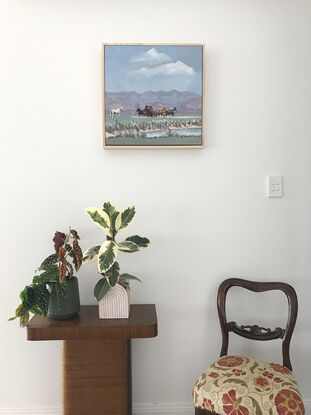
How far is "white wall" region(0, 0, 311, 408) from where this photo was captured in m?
1.93

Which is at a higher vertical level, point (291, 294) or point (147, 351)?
point (291, 294)

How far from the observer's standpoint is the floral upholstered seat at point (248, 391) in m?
1.48

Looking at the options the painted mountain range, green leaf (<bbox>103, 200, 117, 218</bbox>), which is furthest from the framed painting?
green leaf (<bbox>103, 200, 117, 218</bbox>)

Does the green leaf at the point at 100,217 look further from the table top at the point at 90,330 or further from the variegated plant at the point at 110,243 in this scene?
the table top at the point at 90,330

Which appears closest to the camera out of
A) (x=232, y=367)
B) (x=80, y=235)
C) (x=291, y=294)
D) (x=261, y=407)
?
(x=261, y=407)

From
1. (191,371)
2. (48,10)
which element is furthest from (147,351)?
(48,10)

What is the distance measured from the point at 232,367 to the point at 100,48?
66.2 inches

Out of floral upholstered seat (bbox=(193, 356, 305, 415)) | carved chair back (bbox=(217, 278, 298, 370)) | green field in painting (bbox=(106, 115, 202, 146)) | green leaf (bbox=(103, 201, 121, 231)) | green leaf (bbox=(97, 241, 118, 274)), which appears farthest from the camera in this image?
green field in painting (bbox=(106, 115, 202, 146))

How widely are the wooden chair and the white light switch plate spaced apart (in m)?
0.47

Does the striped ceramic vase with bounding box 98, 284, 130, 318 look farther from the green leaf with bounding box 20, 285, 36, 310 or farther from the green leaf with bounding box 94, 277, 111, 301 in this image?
the green leaf with bounding box 20, 285, 36, 310

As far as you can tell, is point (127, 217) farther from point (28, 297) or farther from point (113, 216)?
point (28, 297)

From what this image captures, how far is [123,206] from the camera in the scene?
1.97 m

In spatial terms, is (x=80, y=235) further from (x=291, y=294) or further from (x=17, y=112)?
(x=291, y=294)

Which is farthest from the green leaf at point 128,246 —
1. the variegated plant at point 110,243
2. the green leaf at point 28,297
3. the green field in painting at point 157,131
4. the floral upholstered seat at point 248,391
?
the floral upholstered seat at point 248,391
